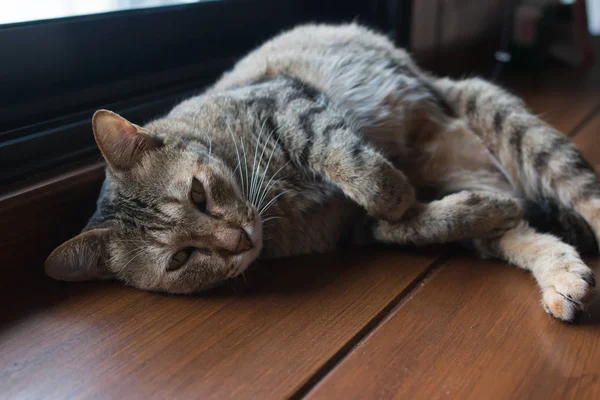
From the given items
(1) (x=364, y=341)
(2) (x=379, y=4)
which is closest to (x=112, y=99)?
(1) (x=364, y=341)

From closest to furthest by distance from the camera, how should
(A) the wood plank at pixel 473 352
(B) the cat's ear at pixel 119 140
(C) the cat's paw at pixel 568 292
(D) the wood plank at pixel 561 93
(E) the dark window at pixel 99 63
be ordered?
(A) the wood plank at pixel 473 352 < (C) the cat's paw at pixel 568 292 < (B) the cat's ear at pixel 119 140 < (E) the dark window at pixel 99 63 < (D) the wood plank at pixel 561 93

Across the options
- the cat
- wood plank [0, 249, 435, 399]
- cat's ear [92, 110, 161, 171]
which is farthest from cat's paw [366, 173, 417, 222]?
cat's ear [92, 110, 161, 171]

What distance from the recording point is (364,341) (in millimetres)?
1047

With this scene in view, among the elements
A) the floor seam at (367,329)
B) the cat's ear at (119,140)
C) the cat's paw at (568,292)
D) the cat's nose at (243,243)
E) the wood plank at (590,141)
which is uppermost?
the cat's ear at (119,140)

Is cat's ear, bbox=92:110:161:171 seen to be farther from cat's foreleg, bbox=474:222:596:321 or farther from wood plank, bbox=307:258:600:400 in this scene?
cat's foreleg, bbox=474:222:596:321

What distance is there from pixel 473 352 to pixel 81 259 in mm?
865

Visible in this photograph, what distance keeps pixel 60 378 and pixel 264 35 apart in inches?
62.0

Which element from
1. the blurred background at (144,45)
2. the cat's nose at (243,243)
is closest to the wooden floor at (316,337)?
the cat's nose at (243,243)

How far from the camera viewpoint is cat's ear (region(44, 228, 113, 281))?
1189 millimetres

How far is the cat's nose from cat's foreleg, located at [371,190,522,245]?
1.17 ft

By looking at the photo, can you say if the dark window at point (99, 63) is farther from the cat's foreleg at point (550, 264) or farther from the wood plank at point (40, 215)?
the cat's foreleg at point (550, 264)

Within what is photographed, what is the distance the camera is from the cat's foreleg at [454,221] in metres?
1.31

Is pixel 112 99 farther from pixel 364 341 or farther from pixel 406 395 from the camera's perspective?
pixel 406 395

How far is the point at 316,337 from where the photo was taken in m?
1.06
